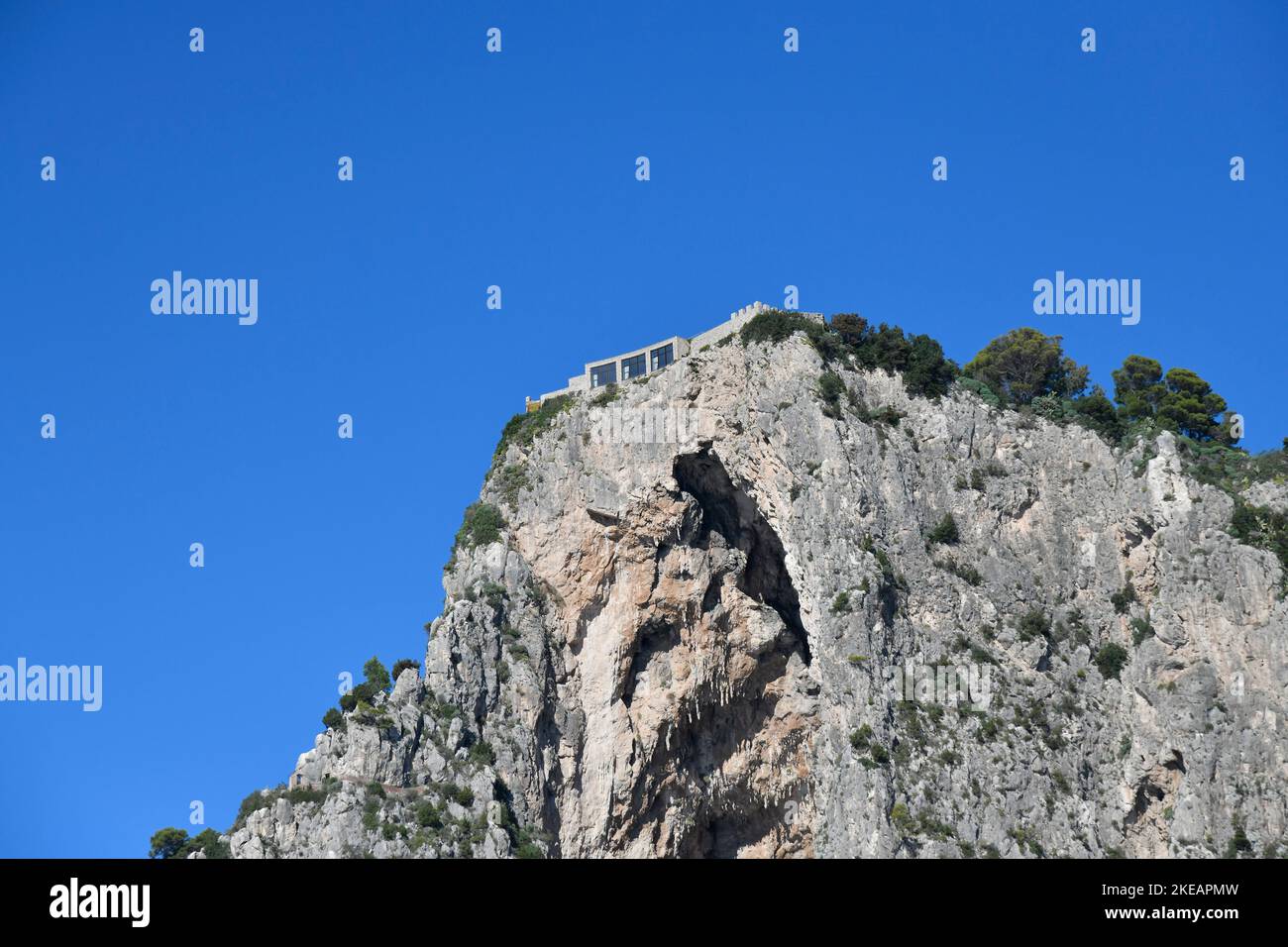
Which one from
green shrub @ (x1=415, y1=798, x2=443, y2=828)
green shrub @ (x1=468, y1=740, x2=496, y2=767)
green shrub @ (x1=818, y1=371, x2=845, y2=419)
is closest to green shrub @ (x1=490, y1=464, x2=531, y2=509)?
green shrub @ (x1=468, y1=740, x2=496, y2=767)

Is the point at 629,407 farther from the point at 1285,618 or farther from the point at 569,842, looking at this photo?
the point at 1285,618

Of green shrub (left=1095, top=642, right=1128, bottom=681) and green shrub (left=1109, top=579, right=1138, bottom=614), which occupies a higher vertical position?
green shrub (left=1109, top=579, right=1138, bottom=614)

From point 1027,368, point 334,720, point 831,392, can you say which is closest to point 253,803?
point 334,720

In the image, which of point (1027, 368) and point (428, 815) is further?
point (1027, 368)

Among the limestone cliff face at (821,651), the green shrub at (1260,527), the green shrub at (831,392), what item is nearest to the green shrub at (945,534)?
the limestone cliff face at (821,651)

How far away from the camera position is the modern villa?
9250cm

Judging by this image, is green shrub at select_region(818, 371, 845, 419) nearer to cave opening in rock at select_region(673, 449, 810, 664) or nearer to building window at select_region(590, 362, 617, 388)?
cave opening in rock at select_region(673, 449, 810, 664)

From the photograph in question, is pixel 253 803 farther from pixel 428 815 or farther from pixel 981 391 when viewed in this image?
pixel 981 391

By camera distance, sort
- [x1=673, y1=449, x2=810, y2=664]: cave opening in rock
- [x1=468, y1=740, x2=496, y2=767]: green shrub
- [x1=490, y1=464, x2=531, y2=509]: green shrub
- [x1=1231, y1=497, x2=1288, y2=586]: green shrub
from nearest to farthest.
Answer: [x1=1231, y1=497, x2=1288, y2=586]: green shrub < [x1=468, y1=740, x2=496, y2=767]: green shrub < [x1=673, y1=449, x2=810, y2=664]: cave opening in rock < [x1=490, y1=464, x2=531, y2=509]: green shrub

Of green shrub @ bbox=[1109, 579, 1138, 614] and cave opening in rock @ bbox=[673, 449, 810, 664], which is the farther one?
cave opening in rock @ bbox=[673, 449, 810, 664]

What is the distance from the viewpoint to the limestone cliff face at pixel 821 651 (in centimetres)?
7831

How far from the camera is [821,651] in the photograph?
83.4 meters

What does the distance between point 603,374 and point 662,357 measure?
331cm

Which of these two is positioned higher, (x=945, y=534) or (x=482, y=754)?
(x=945, y=534)
